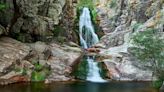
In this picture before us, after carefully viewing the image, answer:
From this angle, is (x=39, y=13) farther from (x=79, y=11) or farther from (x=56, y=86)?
(x=79, y=11)

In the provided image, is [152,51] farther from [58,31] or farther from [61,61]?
[58,31]

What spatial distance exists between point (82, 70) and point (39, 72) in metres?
5.61

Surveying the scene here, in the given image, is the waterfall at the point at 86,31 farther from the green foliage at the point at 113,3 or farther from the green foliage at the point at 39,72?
the green foliage at the point at 39,72

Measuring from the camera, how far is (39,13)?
4631cm

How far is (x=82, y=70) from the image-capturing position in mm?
43250

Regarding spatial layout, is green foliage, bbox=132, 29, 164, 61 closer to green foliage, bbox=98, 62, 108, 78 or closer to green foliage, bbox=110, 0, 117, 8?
green foliage, bbox=98, 62, 108, 78

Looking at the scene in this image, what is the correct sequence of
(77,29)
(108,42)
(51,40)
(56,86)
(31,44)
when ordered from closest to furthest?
1. (56,86)
2. (31,44)
3. (51,40)
4. (108,42)
5. (77,29)

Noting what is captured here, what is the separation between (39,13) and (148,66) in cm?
1481

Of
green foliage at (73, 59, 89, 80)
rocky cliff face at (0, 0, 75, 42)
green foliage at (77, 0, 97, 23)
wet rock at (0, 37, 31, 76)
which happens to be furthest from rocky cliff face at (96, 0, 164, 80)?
wet rock at (0, 37, 31, 76)

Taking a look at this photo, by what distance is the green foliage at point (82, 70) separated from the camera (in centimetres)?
4269

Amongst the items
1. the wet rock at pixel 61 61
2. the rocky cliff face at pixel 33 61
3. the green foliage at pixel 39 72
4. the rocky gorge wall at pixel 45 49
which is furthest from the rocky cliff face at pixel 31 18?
the green foliage at pixel 39 72

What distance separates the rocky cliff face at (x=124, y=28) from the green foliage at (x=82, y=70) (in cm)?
235

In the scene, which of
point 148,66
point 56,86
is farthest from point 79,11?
point 56,86

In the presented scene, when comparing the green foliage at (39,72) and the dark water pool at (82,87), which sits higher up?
the green foliage at (39,72)
